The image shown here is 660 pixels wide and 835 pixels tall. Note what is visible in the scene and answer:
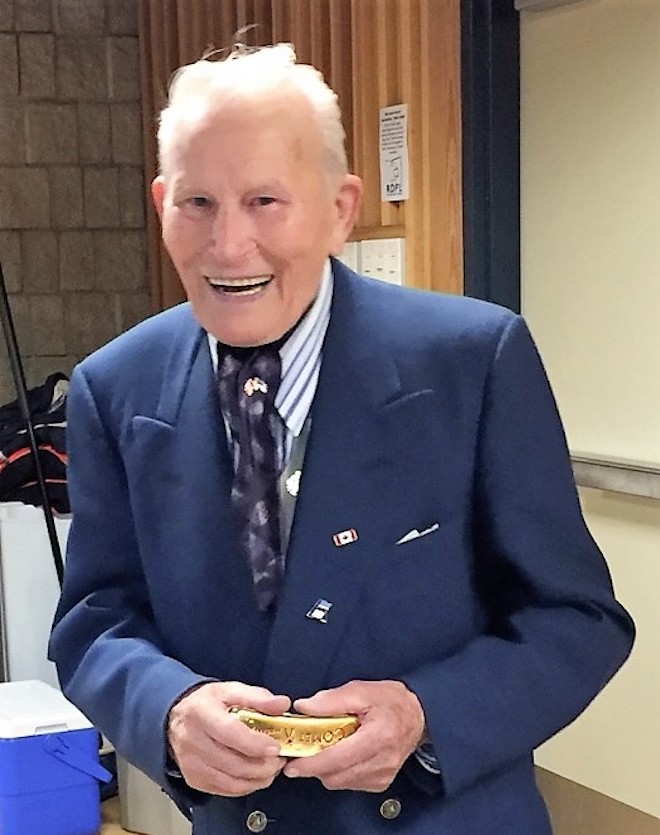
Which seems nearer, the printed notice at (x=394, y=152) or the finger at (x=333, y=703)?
the finger at (x=333, y=703)

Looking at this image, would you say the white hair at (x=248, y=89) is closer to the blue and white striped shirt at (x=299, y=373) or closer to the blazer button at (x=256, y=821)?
the blue and white striped shirt at (x=299, y=373)

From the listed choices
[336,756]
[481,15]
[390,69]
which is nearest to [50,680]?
[390,69]

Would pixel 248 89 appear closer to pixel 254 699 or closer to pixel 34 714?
pixel 254 699

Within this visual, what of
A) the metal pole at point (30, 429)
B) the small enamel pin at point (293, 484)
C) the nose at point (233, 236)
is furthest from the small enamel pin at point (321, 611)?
the metal pole at point (30, 429)

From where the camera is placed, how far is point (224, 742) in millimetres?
1173

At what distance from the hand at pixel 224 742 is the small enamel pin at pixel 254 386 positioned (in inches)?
11.0

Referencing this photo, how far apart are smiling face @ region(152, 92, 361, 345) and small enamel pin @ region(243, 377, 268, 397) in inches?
2.4

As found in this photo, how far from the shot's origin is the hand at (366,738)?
117cm

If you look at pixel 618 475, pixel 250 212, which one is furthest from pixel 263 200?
pixel 618 475

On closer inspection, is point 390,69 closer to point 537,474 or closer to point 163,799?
point 163,799

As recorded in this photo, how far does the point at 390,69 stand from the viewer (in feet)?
9.34

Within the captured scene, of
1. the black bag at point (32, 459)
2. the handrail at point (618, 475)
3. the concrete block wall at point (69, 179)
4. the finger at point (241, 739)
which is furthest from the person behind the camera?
the concrete block wall at point (69, 179)

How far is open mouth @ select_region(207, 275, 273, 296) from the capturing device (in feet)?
4.02

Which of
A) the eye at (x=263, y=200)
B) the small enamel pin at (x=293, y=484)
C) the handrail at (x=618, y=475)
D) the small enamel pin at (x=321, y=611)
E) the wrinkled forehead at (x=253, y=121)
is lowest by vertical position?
the handrail at (x=618, y=475)
